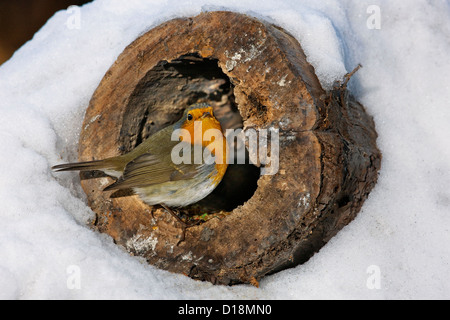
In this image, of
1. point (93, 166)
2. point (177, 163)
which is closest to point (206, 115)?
point (177, 163)

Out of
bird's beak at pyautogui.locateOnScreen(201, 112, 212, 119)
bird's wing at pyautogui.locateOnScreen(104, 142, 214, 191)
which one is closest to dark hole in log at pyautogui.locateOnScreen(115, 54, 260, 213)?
bird's wing at pyautogui.locateOnScreen(104, 142, 214, 191)

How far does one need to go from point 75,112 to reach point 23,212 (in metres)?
0.73

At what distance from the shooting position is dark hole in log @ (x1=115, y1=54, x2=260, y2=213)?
2527 mm

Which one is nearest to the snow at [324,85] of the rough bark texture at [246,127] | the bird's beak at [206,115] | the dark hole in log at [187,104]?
the rough bark texture at [246,127]

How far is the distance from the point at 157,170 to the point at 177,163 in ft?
0.43

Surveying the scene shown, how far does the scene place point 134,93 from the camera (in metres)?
2.47

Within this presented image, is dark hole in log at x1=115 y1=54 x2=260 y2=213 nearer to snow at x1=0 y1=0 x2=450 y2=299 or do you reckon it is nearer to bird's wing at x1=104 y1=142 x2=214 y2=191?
bird's wing at x1=104 y1=142 x2=214 y2=191

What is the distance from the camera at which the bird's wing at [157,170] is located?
2.48 m

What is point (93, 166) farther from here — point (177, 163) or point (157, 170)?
point (177, 163)

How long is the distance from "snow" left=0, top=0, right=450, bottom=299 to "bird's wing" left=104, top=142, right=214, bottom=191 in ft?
1.13

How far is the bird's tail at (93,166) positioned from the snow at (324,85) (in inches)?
5.4

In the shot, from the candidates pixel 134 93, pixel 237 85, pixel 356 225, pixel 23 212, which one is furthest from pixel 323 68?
pixel 23 212
